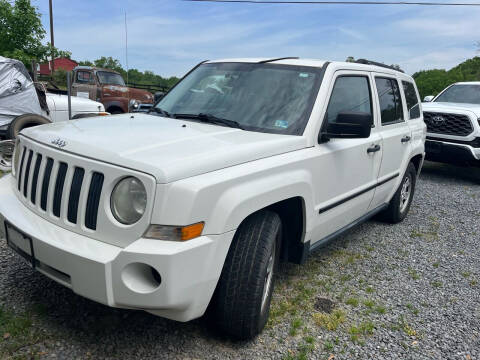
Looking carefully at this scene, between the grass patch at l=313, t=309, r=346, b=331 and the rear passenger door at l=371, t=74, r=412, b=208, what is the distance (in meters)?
1.44

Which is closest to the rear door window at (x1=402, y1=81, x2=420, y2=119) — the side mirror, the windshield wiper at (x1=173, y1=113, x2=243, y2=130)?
the side mirror

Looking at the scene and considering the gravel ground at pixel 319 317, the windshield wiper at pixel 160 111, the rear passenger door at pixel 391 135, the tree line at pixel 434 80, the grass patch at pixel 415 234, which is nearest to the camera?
the gravel ground at pixel 319 317

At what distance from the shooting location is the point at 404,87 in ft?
16.6

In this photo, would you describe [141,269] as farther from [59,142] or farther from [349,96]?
[349,96]

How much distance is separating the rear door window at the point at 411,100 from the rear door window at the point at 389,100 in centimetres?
31

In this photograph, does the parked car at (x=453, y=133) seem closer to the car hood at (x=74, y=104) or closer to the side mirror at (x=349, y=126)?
the side mirror at (x=349, y=126)

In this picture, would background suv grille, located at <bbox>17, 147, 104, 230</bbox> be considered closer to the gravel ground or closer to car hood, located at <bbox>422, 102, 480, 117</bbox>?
the gravel ground

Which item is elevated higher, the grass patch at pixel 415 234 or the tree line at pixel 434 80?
the tree line at pixel 434 80

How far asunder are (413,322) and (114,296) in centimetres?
223

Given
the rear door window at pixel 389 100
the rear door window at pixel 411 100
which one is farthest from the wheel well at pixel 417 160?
the rear door window at pixel 389 100

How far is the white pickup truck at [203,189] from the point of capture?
216 cm

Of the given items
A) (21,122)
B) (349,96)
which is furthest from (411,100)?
(21,122)

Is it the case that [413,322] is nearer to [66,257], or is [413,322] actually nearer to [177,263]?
[177,263]

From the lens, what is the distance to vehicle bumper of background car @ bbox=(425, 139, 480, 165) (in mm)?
7949
